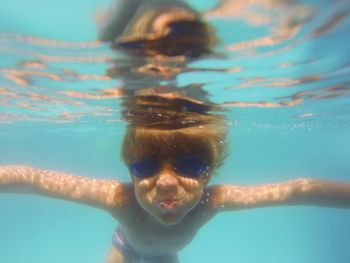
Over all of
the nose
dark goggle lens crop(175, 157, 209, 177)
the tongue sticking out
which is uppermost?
dark goggle lens crop(175, 157, 209, 177)

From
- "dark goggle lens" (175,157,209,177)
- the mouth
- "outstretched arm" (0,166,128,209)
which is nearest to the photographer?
the mouth

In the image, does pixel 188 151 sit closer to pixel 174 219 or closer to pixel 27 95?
pixel 174 219

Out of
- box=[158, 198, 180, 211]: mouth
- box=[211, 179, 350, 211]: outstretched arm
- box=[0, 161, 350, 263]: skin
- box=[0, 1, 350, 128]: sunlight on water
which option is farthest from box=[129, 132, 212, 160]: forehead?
box=[0, 1, 350, 128]: sunlight on water

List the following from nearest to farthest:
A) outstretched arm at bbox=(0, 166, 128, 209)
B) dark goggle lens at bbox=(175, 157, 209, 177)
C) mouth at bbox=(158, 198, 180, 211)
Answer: mouth at bbox=(158, 198, 180, 211) → dark goggle lens at bbox=(175, 157, 209, 177) → outstretched arm at bbox=(0, 166, 128, 209)

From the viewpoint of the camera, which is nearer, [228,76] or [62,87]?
[228,76]

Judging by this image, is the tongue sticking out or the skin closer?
the tongue sticking out

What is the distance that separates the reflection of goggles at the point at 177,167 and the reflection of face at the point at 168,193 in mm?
68

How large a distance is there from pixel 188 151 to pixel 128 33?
7.61 ft

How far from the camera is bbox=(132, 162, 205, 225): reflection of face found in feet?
18.4

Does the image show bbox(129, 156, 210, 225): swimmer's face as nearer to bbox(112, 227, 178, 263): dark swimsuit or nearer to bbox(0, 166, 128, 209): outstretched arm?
bbox(0, 166, 128, 209): outstretched arm

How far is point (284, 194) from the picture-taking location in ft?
21.9

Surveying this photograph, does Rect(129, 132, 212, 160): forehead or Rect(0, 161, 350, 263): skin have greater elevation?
Rect(129, 132, 212, 160): forehead

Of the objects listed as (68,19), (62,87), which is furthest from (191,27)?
(62,87)

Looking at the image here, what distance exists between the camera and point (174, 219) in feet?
18.7
